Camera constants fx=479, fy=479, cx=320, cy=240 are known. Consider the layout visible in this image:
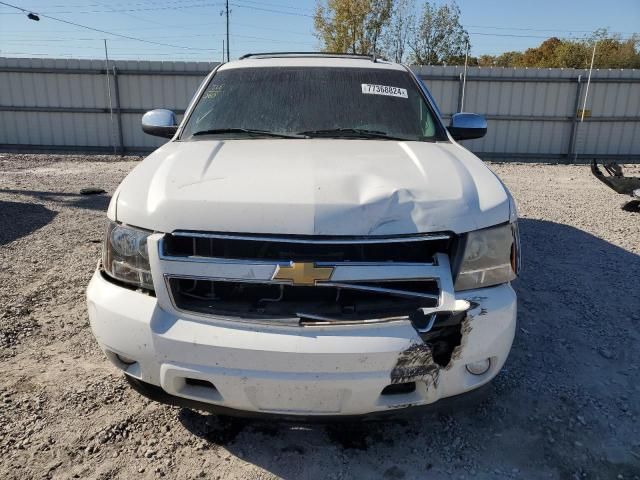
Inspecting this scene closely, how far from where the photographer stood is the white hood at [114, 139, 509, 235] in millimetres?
1853

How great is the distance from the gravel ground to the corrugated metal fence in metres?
10.4

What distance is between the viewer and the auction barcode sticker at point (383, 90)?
3336 millimetres

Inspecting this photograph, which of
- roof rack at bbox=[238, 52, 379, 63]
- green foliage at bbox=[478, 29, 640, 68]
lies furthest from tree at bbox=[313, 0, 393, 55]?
roof rack at bbox=[238, 52, 379, 63]

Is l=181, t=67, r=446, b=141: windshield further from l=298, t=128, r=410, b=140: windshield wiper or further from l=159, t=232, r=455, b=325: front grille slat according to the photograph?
l=159, t=232, r=455, b=325: front grille slat

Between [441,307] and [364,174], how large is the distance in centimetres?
69

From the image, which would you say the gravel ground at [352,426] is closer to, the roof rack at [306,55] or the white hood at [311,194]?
the white hood at [311,194]

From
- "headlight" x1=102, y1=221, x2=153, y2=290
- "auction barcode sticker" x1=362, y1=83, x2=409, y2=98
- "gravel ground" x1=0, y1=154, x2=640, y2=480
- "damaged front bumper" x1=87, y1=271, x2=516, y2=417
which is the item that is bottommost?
"gravel ground" x1=0, y1=154, x2=640, y2=480

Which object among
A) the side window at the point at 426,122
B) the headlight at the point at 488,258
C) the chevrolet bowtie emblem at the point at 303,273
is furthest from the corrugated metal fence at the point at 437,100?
the chevrolet bowtie emblem at the point at 303,273

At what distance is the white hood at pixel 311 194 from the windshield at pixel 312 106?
1.94 ft

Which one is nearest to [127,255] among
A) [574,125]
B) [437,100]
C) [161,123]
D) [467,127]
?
[161,123]

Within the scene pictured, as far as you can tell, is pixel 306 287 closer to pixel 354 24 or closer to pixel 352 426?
pixel 352 426

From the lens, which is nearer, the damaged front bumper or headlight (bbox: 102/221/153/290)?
the damaged front bumper

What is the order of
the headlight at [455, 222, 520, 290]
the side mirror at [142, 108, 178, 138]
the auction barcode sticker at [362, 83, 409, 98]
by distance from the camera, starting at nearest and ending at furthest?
the headlight at [455, 222, 520, 290] < the auction barcode sticker at [362, 83, 409, 98] < the side mirror at [142, 108, 178, 138]

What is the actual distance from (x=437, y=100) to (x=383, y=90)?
1114 centimetres
